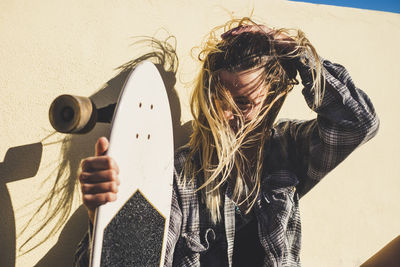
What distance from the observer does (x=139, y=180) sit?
96cm

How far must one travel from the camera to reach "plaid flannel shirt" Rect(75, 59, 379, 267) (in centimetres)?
107

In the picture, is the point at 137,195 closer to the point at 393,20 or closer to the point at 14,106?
the point at 14,106

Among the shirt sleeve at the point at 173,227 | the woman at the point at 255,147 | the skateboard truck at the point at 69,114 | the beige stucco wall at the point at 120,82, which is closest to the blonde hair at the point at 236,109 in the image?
the woman at the point at 255,147

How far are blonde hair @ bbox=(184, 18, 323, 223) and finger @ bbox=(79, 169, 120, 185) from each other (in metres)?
0.48

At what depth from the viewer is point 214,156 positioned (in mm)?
1264

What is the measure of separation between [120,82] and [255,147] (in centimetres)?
76

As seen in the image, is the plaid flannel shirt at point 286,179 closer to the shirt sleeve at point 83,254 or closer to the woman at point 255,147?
the woman at point 255,147

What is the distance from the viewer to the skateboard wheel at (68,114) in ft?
2.51

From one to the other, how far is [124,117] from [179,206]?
0.56 m

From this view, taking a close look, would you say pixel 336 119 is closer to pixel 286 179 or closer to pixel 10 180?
pixel 286 179

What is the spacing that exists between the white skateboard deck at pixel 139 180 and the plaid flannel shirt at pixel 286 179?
0.12 m

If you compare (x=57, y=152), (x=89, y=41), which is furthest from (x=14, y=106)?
(x=89, y=41)

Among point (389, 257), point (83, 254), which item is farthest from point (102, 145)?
point (389, 257)

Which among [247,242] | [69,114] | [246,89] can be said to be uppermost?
[69,114]
